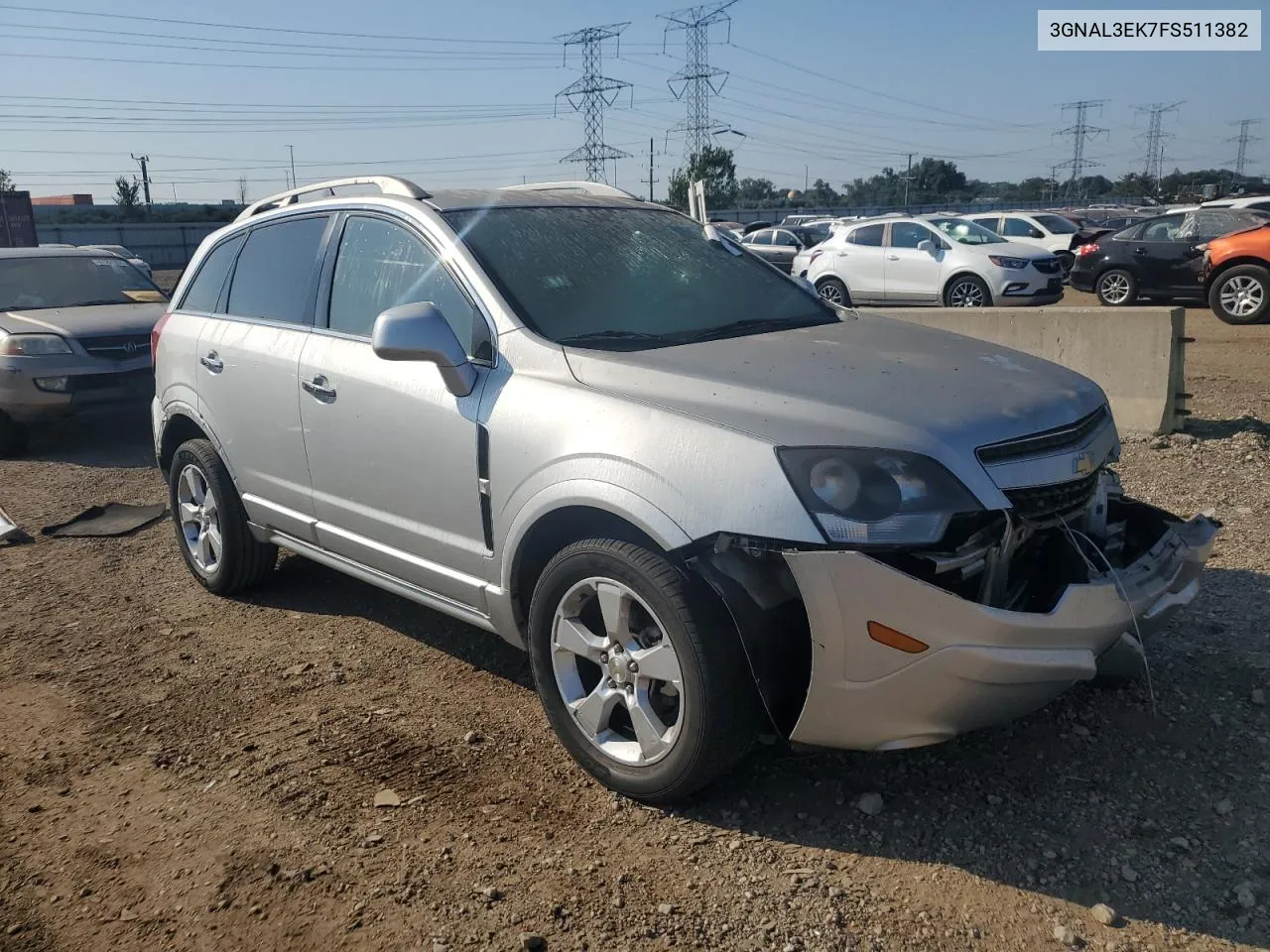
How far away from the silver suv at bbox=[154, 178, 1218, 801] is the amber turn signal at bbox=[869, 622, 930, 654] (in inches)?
0.4

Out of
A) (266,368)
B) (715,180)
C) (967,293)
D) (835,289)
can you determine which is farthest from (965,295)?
(715,180)

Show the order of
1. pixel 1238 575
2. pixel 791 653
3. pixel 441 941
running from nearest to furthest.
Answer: pixel 441 941, pixel 791 653, pixel 1238 575

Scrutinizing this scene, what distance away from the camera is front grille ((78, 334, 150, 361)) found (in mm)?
8602

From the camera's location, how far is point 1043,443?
2.95m

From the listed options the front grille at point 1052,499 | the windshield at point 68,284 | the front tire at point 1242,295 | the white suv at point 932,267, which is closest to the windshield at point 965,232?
the white suv at point 932,267

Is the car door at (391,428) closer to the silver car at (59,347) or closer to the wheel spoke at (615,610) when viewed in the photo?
the wheel spoke at (615,610)

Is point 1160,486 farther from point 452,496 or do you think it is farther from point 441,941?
point 441,941

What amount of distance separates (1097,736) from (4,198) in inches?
1069

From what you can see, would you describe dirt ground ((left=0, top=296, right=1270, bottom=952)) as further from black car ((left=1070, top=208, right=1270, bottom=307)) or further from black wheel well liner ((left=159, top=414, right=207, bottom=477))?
black car ((left=1070, top=208, right=1270, bottom=307))

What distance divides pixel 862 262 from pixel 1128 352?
384 inches

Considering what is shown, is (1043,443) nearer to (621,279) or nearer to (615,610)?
(615,610)

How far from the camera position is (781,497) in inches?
105

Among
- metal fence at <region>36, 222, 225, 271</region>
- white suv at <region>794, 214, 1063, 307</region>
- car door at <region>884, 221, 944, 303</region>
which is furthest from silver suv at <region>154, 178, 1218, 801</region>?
metal fence at <region>36, 222, 225, 271</region>

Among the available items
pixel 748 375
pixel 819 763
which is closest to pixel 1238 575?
pixel 819 763
